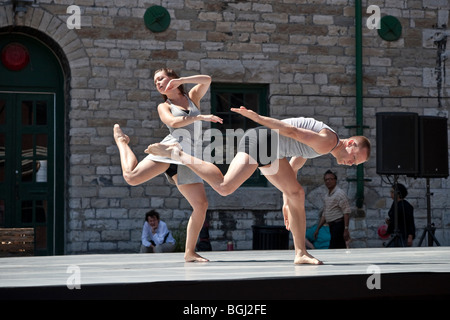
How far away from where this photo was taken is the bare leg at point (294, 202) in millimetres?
5711

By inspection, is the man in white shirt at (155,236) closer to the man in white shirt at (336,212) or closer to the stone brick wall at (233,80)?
the stone brick wall at (233,80)

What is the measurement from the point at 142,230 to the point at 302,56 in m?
3.41

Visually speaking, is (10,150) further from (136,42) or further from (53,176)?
(136,42)

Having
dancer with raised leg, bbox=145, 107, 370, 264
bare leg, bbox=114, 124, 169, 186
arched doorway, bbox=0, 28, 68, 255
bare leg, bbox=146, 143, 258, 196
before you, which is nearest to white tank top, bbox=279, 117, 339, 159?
dancer with raised leg, bbox=145, 107, 370, 264

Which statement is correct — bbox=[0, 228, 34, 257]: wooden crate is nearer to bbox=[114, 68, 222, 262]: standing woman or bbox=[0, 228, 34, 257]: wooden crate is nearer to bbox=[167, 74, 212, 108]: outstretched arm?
bbox=[114, 68, 222, 262]: standing woman

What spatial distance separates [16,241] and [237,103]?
15.6ft

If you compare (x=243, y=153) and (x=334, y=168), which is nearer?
(x=243, y=153)

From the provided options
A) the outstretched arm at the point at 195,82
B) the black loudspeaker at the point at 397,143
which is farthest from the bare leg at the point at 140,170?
the black loudspeaker at the point at 397,143

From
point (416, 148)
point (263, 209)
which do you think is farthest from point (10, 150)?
point (416, 148)

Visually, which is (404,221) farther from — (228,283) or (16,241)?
(228,283)

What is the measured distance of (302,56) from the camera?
12.2 meters

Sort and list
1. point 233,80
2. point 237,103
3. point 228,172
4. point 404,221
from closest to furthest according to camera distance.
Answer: point 228,172 → point 404,221 → point 233,80 → point 237,103

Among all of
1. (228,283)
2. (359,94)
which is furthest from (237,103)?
(228,283)

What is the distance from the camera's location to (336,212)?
11070mm
